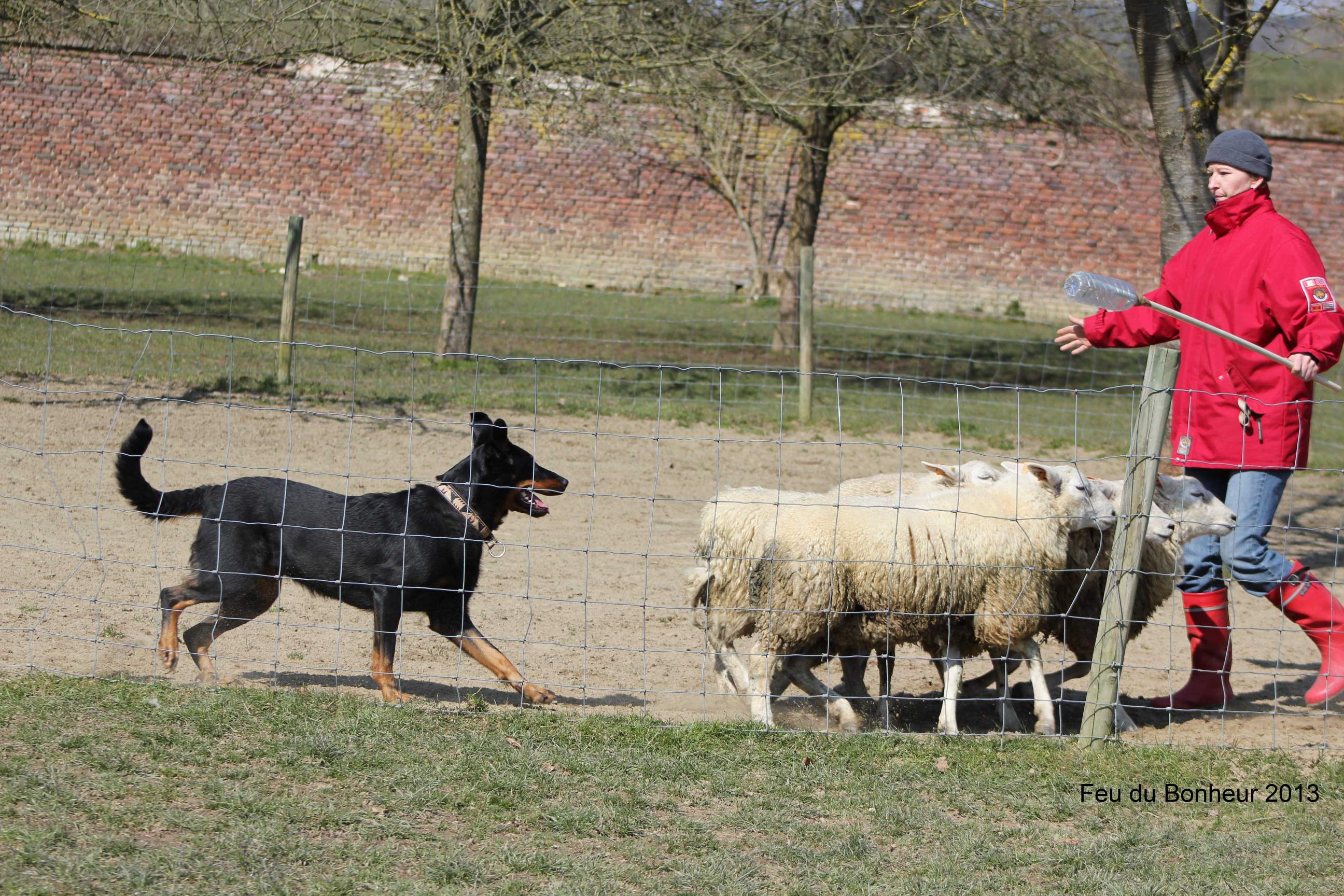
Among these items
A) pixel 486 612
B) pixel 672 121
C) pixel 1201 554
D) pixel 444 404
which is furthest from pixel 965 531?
pixel 672 121

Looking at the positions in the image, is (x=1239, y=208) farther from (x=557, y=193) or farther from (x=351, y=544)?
(x=557, y=193)

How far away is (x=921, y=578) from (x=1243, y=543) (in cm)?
130

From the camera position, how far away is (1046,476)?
532 centimetres

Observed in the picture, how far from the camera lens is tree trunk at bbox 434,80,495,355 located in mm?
12336

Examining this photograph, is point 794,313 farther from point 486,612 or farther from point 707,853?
point 707,853

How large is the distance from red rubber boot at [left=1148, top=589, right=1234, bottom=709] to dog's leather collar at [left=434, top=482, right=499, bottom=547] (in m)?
2.95

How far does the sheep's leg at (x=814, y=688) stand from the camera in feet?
17.2

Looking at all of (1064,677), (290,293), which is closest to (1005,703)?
(1064,677)

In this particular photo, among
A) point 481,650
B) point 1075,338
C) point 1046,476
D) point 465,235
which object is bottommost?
point 481,650

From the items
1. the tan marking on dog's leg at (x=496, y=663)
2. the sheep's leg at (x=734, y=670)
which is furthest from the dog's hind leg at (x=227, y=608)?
the sheep's leg at (x=734, y=670)

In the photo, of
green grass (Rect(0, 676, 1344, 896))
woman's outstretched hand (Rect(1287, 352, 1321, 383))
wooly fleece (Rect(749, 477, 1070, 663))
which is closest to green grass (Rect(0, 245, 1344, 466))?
wooly fleece (Rect(749, 477, 1070, 663))

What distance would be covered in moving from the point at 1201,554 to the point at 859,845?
238 cm

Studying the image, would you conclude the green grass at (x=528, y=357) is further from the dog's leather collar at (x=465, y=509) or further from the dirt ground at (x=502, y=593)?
the dog's leather collar at (x=465, y=509)

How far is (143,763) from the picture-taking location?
3865 millimetres
